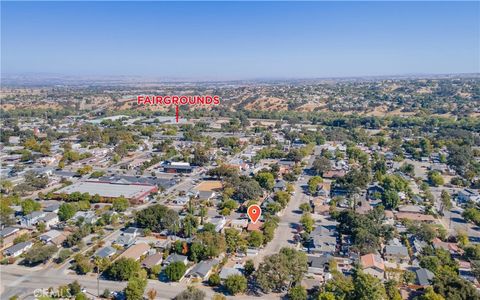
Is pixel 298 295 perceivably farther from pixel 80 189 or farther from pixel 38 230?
pixel 80 189

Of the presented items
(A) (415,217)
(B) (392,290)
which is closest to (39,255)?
(B) (392,290)

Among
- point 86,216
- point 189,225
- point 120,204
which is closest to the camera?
point 189,225

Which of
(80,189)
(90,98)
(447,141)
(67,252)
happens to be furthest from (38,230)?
(90,98)

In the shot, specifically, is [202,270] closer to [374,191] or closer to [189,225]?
[189,225]

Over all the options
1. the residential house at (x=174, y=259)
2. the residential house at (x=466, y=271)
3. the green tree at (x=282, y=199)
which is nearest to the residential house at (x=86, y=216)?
the residential house at (x=174, y=259)

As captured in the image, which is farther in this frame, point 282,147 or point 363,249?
point 282,147

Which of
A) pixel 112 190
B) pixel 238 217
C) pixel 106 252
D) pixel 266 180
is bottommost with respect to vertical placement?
pixel 238 217

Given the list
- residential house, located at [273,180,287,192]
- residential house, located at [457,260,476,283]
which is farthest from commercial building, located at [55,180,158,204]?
residential house, located at [457,260,476,283]
